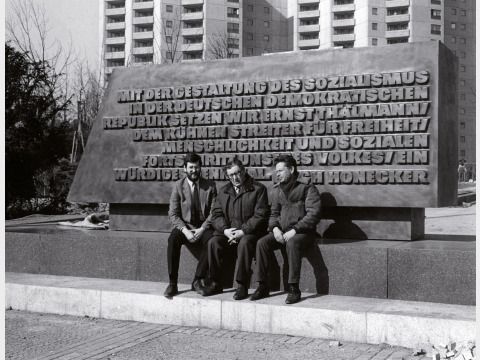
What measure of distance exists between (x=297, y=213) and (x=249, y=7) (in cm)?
8622

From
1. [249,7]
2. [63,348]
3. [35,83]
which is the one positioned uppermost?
[249,7]

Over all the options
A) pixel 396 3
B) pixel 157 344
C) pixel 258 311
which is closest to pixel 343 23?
pixel 396 3

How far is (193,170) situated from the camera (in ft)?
25.6

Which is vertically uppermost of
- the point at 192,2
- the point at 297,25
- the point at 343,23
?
the point at 192,2

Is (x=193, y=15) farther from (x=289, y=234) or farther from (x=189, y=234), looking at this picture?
(x=289, y=234)

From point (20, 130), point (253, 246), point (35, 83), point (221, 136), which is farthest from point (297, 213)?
point (35, 83)

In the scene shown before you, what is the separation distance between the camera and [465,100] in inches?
3568

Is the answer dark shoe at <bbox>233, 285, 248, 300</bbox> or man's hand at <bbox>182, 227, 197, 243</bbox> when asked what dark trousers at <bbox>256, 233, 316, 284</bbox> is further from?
man's hand at <bbox>182, 227, 197, 243</bbox>

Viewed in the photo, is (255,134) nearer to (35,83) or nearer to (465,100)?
(35,83)

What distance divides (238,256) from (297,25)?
8823 cm

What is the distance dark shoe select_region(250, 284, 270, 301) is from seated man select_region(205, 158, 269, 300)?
171 millimetres

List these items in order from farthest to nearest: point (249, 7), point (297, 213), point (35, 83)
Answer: point (249, 7), point (35, 83), point (297, 213)

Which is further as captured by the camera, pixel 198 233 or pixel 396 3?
pixel 396 3

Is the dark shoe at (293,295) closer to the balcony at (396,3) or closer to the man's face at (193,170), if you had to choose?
the man's face at (193,170)
